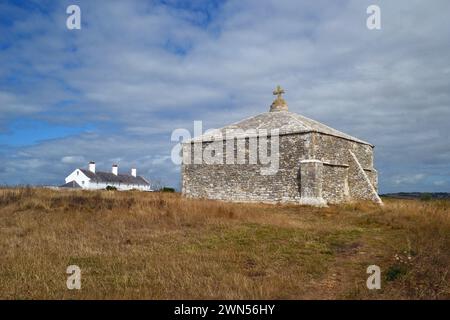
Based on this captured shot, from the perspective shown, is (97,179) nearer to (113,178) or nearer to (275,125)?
(113,178)

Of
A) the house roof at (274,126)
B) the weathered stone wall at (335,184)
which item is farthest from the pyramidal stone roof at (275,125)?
the weathered stone wall at (335,184)

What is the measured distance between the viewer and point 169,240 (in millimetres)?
9156

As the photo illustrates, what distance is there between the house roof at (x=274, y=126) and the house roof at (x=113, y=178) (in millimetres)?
34386

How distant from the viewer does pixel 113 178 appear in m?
57.7

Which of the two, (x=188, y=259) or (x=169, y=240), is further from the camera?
(x=169, y=240)

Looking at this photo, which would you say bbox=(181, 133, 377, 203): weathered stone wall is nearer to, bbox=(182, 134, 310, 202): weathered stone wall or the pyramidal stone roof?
bbox=(182, 134, 310, 202): weathered stone wall

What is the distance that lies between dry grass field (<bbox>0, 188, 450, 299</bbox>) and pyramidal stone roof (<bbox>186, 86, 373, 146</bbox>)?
25.7 ft

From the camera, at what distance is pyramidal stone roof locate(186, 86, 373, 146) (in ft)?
68.2

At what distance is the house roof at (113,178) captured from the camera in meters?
53.9

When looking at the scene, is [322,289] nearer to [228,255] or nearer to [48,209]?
[228,255]
